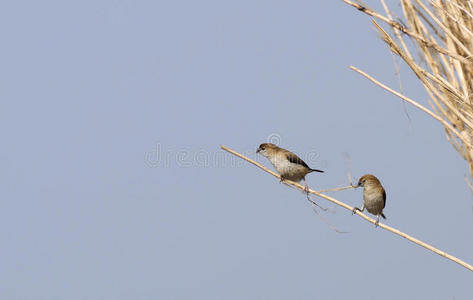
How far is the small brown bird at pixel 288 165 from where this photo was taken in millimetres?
6344

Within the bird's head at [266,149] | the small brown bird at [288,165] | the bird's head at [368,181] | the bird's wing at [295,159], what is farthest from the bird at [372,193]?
the bird's head at [266,149]

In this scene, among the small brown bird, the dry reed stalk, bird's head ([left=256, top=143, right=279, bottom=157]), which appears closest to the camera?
the dry reed stalk

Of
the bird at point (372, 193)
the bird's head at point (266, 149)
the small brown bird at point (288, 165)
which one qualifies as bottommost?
the bird at point (372, 193)

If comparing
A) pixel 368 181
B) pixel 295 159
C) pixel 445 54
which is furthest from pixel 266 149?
pixel 445 54

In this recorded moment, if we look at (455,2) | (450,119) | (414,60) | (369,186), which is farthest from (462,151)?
(369,186)

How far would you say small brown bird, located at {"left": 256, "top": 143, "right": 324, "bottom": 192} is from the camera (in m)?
6.34

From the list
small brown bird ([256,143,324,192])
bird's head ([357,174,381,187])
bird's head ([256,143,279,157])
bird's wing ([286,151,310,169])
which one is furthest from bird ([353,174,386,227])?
bird's head ([256,143,279,157])

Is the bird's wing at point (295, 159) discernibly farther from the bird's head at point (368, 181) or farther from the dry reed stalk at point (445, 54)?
the dry reed stalk at point (445, 54)

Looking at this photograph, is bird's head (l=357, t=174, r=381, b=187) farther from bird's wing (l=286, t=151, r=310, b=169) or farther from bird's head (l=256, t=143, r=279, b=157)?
bird's head (l=256, t=143, r=279, b=157)

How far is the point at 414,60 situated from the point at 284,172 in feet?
8.97

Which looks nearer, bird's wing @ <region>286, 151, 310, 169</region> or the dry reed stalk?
the dry reed stalk

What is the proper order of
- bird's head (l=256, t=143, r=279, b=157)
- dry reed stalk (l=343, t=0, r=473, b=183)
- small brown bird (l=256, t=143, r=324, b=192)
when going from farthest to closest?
bird's head (l=256, t=143, r=279, b=157), small brown bird (l=256, t=143, r=324, b=192), dry reed stalk (l=343, t=0, r=473, b=183)

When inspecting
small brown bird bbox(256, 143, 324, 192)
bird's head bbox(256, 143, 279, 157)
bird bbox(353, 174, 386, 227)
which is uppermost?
bird's head bbox(256, 143, 279, 157)

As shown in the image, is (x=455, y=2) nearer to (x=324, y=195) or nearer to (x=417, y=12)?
(x=417, y=12)
